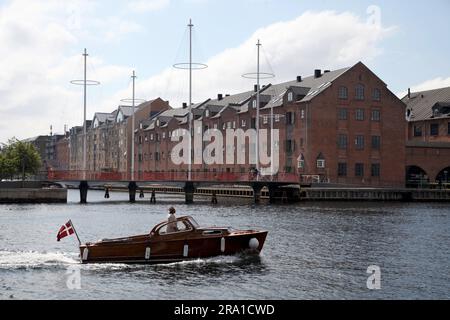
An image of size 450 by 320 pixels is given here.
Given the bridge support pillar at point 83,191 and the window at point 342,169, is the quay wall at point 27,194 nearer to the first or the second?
the bridge support pillar at point 83,191

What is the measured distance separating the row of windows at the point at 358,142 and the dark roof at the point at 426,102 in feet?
57.8

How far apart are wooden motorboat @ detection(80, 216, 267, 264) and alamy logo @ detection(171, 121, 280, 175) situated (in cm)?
6506

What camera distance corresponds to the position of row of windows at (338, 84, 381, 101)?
100875mm

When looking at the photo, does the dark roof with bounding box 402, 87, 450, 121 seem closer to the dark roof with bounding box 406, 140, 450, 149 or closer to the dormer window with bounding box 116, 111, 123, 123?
the dark roof with bounding box 406, 140, 450, 149

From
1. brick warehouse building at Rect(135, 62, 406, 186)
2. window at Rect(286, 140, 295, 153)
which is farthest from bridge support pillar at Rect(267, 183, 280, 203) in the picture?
window at Rect(286, 140, 295, 153)

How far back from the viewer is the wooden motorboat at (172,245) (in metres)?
31.2

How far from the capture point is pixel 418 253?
3653 cm

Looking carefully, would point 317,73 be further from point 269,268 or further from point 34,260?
point 34,260

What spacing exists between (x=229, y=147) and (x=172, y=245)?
295ft

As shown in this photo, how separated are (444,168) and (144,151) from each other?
79.3 metres

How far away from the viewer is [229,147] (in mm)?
121625
